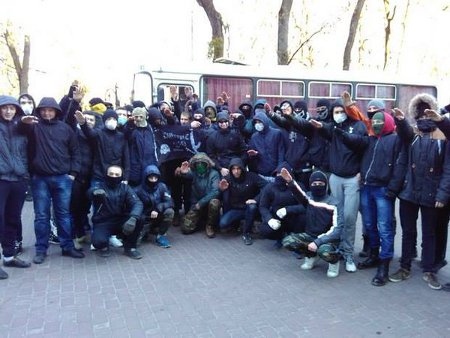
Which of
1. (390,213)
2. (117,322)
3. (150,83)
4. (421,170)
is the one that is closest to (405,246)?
(390,213)

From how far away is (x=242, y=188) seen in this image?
6.77m

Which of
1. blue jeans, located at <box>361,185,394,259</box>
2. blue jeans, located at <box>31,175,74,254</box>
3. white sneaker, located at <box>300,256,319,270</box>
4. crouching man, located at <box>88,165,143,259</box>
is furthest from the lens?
crouching man, located at <box>88,165,143,259</box>

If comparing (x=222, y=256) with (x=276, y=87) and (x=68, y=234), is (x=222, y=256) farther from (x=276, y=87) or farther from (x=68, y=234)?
(x=276, y=87)

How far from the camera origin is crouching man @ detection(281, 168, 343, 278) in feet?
16.7

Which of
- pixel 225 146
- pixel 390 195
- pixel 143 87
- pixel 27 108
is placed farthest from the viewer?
pixel 143 87

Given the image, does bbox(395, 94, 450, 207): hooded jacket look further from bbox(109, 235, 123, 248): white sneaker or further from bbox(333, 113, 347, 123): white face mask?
bbox(109, 235, 123, 248): white sneaker

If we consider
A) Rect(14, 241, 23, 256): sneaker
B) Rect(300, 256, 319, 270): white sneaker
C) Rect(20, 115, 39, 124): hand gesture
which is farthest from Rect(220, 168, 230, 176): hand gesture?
Rect(14, 241, 23, 256): sneaker

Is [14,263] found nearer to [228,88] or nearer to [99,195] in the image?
[99,195]

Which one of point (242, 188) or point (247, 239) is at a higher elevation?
point (242, 188)

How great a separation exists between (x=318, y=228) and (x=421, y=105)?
5.90 feet

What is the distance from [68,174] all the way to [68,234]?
2.55 ft

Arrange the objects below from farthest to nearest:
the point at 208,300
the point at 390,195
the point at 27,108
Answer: the point at 27,108
the point at 390,195
the point at 208,300

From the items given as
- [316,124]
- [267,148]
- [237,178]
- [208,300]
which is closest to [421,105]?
[316,124]

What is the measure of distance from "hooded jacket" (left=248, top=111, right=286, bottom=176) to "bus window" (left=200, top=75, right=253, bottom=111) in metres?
4.86
